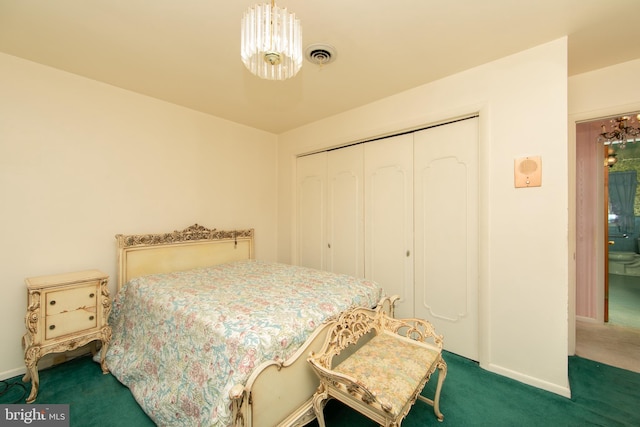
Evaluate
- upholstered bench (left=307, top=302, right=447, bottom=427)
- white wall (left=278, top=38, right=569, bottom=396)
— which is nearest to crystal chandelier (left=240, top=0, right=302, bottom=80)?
upholstered bench (left=307, top=302, right=447, bottom=427)

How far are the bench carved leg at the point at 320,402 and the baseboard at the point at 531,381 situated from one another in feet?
5.12

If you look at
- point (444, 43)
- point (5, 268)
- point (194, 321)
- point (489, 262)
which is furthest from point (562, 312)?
point (5, 268)

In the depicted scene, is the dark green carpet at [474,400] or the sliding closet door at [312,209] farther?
the sliding closet door at [312,209]

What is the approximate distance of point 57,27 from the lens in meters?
1.73

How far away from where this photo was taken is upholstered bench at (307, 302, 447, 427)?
1.24 m

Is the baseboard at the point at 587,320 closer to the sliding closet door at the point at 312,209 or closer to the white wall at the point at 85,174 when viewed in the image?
the sliding closet door at the point at 312,209

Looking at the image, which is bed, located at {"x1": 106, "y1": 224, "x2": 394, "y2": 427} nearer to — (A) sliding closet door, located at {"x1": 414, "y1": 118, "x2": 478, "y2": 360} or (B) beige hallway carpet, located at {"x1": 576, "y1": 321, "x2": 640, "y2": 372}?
(A) sliding closet door, located at {"x1": 414, "y1": 118, "x2": 478, "y2": 360}

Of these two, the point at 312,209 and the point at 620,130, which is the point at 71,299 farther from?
the point at 620,130

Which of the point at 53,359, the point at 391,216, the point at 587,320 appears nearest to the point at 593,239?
the point at 587,320

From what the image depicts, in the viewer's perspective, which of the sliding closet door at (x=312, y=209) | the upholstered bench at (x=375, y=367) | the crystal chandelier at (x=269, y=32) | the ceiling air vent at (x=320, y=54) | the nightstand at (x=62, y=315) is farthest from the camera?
the sliding closet door at (x=312, y=209)

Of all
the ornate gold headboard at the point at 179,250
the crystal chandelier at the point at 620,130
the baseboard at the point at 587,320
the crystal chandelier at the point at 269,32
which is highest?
the crystal chandelier at the point at 620,130

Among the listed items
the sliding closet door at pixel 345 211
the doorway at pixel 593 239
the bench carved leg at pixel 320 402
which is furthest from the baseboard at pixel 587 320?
the bench carved leg at pixel 320 402

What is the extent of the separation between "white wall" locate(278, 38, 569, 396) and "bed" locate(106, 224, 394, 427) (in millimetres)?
926

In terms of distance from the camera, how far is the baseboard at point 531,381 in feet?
5.98
